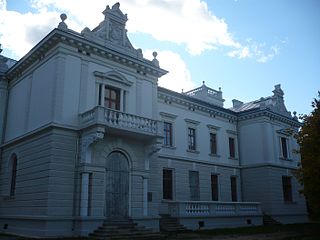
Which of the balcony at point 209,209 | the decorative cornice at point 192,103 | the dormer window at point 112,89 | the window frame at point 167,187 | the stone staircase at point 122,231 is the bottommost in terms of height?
the stone staircase at point 122,231

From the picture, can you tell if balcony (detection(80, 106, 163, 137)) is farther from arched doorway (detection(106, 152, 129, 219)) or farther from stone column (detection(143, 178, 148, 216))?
stone column (detection(143, 178, 148, 216))

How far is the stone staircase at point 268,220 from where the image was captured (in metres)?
28.1

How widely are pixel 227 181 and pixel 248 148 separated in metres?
3.81

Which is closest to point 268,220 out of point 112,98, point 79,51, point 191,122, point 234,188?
point 234,188

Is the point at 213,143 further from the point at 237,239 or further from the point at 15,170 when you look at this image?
the point at 15,170

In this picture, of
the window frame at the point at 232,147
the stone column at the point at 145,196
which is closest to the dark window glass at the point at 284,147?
the window frame at the point at 232,147

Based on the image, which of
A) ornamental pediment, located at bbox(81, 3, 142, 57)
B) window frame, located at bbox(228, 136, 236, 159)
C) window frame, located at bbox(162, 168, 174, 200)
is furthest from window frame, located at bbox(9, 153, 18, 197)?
window frame, located at bbox(228, 136, 236, 159)

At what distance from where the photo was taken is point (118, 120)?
61.1ft

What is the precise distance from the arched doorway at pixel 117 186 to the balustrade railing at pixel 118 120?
5.91 ft

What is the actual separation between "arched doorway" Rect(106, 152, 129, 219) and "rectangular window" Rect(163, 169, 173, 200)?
607cm

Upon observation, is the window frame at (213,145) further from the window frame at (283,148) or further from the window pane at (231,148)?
the window frame at (283,148)

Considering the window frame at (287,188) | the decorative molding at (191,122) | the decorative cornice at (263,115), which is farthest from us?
the window frame at (287,188)

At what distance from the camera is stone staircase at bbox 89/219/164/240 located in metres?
16.5

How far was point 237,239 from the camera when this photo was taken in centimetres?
1722
